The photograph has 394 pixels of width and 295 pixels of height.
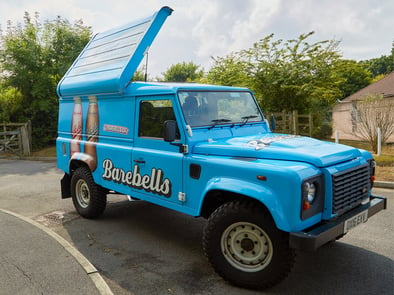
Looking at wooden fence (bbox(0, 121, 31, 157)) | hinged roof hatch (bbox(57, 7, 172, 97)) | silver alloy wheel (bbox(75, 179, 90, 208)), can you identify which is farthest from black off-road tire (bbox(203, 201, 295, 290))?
wooden fence (bbox(0, 121, 31, 157))

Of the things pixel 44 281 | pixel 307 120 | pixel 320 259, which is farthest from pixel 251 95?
pixel 307 120

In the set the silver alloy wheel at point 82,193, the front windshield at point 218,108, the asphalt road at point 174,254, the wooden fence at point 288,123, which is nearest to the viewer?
the asphalt road at point 174,254

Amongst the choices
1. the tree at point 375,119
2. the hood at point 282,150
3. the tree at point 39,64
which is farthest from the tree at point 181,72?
the hood at point 282,150

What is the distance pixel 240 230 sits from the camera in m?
3.36

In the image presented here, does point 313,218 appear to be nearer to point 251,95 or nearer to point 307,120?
point 251,95

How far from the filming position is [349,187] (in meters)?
3.36

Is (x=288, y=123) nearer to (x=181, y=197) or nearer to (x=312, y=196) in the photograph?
(x=181, y=197)

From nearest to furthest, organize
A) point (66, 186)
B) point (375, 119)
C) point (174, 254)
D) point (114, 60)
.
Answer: point (174, 254) → point (114, 60) → point (66, 186) → point (375, 119)

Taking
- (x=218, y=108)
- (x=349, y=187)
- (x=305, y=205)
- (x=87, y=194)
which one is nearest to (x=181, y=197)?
(x=218, y=108)

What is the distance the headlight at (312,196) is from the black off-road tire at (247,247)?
1.11ft

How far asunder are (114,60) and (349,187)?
390 centimetres

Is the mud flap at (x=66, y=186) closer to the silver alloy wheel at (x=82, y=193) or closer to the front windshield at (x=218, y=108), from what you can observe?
the silver alloy wheel at (x=82, y=193)

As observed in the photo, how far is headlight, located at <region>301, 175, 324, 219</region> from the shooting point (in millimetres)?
2934

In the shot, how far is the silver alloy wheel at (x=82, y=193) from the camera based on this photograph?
18.9ft
